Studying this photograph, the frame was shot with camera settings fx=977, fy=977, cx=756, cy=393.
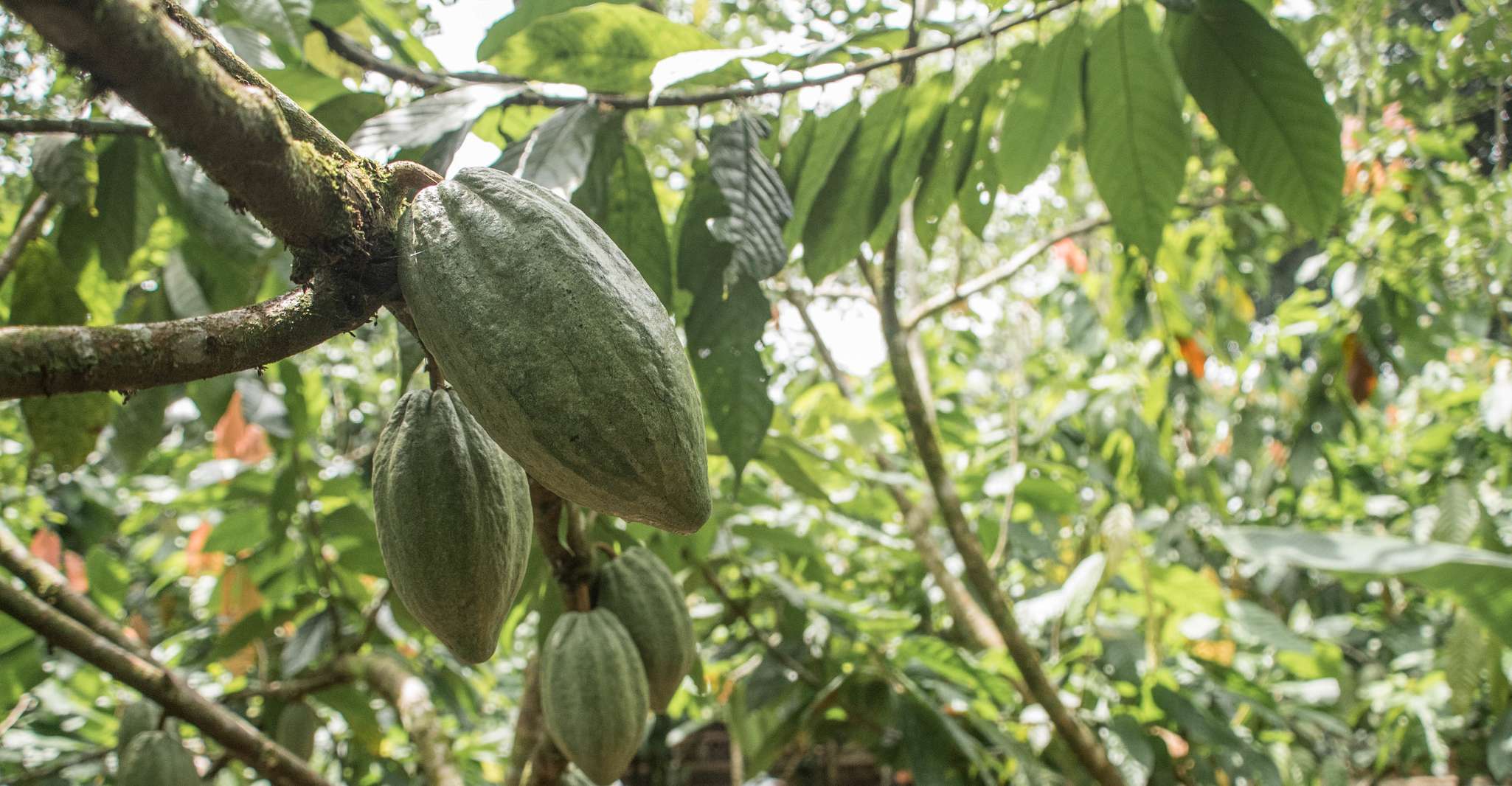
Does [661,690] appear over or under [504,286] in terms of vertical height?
under

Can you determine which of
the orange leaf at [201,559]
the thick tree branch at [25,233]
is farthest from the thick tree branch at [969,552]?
the orange leaf at [201,559]

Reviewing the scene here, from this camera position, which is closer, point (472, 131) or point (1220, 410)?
point (472, 131)

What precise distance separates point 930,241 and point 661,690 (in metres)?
0.71

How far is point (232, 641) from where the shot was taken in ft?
5.81

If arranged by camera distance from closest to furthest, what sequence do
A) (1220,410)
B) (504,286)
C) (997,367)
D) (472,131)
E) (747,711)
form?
(504,286)
(472,131)
(747,711)
(1220,410)
(997,367)

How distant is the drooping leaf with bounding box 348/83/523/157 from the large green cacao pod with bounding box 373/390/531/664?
0.35m

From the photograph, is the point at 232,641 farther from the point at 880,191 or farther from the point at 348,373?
the point at 348,373

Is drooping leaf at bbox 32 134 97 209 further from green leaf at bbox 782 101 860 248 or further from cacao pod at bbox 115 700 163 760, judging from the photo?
green leaf at bbox 782 101 860 248

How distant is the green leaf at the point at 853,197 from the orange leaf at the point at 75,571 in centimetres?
197

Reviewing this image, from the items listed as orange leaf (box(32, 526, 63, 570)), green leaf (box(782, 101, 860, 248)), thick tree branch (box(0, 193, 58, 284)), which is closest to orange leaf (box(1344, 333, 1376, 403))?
green leaf (box(782, 101, 860, 248))

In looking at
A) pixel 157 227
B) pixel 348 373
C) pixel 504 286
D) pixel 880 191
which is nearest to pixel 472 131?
pixel 880 191

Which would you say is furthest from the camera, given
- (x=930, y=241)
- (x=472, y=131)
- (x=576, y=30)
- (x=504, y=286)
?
(x=930, y=241)

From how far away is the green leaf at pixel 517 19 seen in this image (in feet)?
3.43

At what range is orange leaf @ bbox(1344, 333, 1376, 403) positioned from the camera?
9.47 ft
